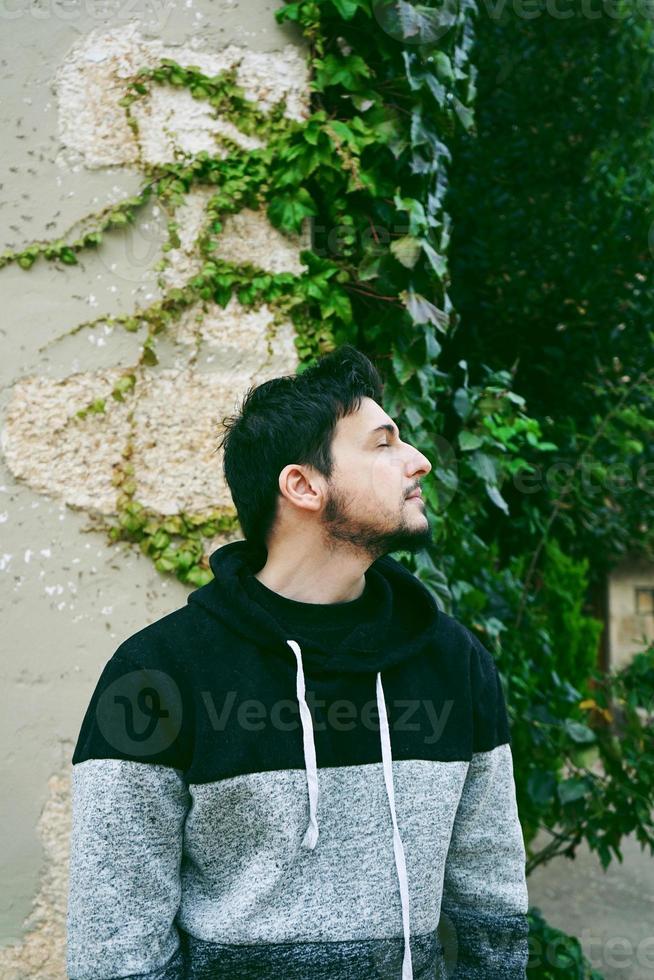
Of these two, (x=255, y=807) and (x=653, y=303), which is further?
(x=653, y=303)

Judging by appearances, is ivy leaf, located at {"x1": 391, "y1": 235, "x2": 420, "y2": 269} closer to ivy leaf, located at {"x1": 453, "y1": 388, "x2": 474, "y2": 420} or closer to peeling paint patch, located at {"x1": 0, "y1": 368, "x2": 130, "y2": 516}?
ivy leaf, located at {"x1": 453, "y1": 388, "x2": 474, "y2": 420}

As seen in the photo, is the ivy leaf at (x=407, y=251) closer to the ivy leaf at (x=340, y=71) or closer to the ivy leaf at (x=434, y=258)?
the ivy leaf at (x=434, y=258)

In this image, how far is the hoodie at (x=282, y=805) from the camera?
1.32 metres

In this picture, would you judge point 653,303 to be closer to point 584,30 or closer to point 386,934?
point 584,30

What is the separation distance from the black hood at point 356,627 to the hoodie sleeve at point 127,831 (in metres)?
0.18

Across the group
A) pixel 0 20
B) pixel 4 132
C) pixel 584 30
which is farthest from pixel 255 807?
pixel 584 30

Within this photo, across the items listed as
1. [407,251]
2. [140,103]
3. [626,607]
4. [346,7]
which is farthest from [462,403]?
[626,607]

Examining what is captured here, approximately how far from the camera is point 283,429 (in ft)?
5.18

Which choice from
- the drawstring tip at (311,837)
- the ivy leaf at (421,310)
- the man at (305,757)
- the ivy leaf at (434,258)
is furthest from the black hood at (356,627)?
the ivy leaf at (434,258)

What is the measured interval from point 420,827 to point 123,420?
120 centimetres

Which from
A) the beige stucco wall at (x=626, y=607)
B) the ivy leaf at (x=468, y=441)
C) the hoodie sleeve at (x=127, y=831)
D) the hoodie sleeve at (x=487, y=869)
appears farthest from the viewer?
the beige stucco wall at (x=626, y=607)

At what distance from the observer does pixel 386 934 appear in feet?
4.58

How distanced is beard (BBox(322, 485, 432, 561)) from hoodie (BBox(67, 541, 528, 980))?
126 millimetres

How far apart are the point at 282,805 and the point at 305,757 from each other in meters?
0.08
